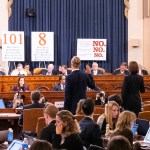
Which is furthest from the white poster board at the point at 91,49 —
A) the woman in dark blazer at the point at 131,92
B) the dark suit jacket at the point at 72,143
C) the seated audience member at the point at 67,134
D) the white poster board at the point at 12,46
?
the dark suit jacket at the point at 72,143

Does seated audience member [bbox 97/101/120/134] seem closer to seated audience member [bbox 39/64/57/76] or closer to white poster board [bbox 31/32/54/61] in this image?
seated audience member [bbox 39/64/57/76]

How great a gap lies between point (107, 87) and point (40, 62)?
3943 mm

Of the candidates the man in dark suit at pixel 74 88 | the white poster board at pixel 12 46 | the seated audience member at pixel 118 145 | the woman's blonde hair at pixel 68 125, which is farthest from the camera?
the white poster board at pixel 12 46

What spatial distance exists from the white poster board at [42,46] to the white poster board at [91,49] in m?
1.09

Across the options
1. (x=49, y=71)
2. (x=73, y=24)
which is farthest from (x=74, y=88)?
(x=73, y=24)

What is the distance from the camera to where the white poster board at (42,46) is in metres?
16.8

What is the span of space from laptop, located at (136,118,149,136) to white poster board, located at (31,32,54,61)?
10237 millimetres

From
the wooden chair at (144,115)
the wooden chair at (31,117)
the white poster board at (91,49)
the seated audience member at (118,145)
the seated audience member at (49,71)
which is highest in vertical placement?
the white poster board at (91,49)

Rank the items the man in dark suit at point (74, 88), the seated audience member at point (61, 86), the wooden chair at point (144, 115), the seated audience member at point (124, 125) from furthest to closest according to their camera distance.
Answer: the seated audience member at point (61, 86) → the man in dark suit at point (74, 88) → the wooden chair at point (144, 115) → the seated audience member at point (124, 125)

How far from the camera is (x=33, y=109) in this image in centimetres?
846

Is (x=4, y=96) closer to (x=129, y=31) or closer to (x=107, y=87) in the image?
(x=107, y=87)

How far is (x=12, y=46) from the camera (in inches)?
648

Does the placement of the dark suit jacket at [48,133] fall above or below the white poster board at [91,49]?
below

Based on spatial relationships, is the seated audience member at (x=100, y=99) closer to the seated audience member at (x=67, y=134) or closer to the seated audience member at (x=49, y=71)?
the seated audience member at (x=49, y=71)
